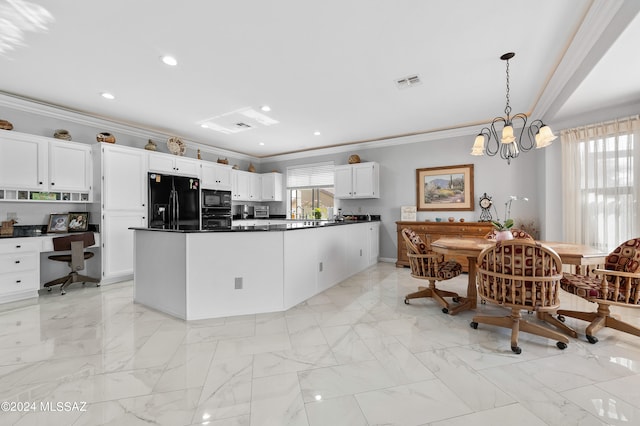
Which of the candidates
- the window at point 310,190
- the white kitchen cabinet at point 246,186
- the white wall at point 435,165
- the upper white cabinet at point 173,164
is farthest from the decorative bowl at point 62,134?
the white wall at point 435,165

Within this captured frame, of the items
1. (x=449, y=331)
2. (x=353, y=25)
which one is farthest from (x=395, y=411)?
(x=353, y=25)

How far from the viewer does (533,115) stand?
4164 millimetres

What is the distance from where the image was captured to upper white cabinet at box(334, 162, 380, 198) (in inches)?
219

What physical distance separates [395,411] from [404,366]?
0.46m

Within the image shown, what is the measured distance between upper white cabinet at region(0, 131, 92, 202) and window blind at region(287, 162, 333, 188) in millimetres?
4025

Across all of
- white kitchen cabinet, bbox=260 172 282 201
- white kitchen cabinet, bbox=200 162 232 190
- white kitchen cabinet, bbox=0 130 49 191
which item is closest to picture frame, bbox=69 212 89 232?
white kitchen cabinet, bbox=0 130 49 191

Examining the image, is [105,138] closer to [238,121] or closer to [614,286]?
[238,121]

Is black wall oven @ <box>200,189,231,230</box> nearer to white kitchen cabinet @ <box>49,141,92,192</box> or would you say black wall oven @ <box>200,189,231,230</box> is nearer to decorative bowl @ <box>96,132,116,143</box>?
decorative bowl @ <box>96,132,116,143</box>

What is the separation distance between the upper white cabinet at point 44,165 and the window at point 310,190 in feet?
13.3

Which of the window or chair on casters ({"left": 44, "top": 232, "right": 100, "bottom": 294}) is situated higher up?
the window

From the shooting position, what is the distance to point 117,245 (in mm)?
4160

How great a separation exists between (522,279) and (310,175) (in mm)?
5216

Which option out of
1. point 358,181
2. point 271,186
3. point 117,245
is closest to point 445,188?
point 358,181

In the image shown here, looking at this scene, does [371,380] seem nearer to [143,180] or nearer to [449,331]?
[449,331]
